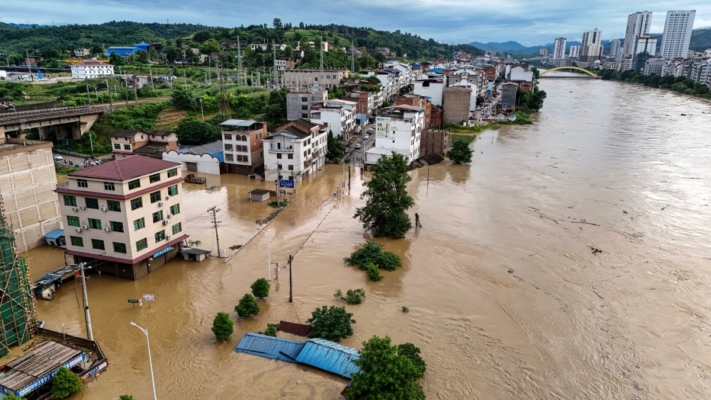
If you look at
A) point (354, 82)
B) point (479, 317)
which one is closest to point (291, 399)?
point (479, 317)

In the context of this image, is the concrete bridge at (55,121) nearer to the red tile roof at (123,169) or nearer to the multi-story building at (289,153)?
the multi-story building at (289,153)

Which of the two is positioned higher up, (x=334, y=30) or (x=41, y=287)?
(x=334, y=30)

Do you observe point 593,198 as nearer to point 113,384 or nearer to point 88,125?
point 113,384

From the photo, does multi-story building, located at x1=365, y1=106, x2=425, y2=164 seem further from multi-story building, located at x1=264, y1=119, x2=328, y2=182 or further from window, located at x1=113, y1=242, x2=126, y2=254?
window, located at x1=113, y1=242, x2=126, y2=254

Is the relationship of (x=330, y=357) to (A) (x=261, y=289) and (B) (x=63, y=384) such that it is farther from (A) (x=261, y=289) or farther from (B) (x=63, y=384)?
(B) (x=63, y=384)

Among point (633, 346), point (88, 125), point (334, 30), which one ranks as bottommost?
point (633, 346)

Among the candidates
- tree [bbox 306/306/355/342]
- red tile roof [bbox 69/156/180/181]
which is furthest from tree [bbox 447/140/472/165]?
tree [bbox 306/306/355/342]

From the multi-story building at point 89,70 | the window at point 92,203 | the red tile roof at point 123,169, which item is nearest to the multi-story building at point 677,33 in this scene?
the multi-story building at point 89,70
